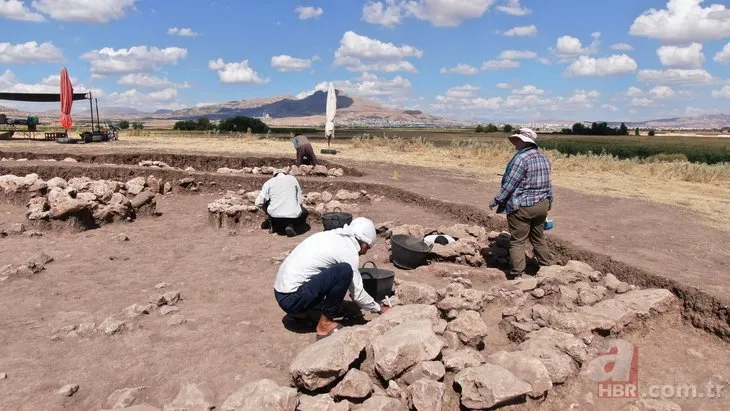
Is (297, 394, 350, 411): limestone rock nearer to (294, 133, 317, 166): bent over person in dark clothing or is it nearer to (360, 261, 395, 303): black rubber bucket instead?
(360, 261, 395, 303): black rubber bucket

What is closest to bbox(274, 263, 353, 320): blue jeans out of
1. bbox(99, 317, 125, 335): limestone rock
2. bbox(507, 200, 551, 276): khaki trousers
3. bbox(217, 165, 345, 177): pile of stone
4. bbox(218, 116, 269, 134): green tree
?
bbox(99, 317, 125, 335): limestone rock

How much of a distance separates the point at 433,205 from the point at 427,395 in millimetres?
6980

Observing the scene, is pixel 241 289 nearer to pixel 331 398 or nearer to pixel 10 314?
pixel 10 314

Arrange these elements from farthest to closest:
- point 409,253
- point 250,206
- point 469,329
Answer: point 250,206, point 409,253, point 469,329

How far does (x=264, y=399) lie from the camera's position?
10.2 feet

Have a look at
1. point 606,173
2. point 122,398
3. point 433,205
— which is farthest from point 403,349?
point 606,173

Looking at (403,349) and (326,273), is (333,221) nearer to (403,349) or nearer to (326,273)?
(326,273)

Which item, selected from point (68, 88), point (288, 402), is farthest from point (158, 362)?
point (68, 88)

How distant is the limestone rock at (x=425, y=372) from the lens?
3.50 m

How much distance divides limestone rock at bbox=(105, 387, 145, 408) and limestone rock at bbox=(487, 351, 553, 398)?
2728 mm

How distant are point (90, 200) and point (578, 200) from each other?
32.4 ft

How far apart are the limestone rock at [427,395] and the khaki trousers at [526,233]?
3021 millimetres

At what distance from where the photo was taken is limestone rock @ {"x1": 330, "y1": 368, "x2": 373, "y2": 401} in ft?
11.0

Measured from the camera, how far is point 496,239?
24.1ft
